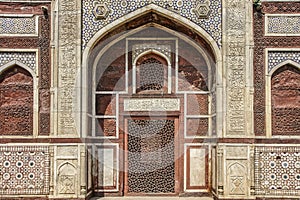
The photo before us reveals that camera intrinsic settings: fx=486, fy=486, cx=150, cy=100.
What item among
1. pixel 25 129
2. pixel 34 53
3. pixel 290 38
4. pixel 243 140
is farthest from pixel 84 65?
pixel 290 38

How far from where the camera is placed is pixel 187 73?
9.34 metres

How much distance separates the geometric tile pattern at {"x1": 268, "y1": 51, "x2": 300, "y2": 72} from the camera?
28.7ft

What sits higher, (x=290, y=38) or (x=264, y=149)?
(x=290, y=38)

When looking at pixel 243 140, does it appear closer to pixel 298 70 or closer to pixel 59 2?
pixel 298 70

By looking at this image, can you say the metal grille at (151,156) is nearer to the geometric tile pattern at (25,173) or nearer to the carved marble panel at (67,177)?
the carved marble panel at (67,177)

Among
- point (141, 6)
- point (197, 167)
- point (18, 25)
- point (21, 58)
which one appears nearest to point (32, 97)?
point (21, 58)

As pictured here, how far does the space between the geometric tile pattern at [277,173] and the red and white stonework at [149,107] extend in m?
0.02

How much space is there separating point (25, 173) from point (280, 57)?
16.5 feet

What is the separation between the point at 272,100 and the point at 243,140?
98cm

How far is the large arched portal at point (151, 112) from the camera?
30.2 ft

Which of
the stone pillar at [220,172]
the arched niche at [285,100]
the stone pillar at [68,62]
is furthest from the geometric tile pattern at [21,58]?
the arched niche at [285,100]

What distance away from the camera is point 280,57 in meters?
8.75

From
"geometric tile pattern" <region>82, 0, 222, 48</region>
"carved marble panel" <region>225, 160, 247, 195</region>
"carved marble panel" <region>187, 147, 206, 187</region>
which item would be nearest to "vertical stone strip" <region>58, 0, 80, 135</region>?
"geometric tile pattern" <region>82, 0, 222, 48</region>

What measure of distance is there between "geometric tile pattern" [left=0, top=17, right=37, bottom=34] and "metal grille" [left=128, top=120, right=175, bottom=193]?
255 cm
